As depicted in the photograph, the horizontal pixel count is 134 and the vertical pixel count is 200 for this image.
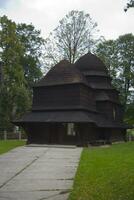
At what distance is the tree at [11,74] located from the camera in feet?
181

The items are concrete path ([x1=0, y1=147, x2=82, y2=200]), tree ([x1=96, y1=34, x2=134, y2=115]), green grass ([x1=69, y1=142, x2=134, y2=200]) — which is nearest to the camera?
green grass ([x1=69, y1=142, x2=134, y2=200])

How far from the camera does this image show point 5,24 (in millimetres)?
55281

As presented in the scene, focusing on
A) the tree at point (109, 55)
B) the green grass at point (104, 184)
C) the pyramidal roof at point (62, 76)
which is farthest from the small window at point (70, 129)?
the tree at point (109, 55)

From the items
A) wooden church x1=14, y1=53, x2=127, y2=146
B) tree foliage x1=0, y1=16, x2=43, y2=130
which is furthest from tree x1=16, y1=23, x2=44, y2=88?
wooden church x1=14, y1=53, x2=127, y2=146

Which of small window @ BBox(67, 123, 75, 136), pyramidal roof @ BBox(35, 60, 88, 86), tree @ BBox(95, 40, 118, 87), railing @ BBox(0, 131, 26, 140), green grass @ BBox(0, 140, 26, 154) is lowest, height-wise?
green grass @ BBox(0, 140, 26, 154)

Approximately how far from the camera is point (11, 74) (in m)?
55.6

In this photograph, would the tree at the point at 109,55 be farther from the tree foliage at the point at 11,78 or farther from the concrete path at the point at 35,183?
the concrete path at the point at 35,183

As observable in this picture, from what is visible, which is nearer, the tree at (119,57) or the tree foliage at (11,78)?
the tree foliage at (11,78)

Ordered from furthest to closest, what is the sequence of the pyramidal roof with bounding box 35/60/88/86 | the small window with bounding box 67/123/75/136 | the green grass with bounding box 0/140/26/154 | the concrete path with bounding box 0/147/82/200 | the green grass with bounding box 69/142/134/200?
the pyramidal roof with bounding box 35/60/88/86 < the small window with bounding box 67/123/75/136 < the green grass with bounding box 0/140/26/154 < the concrete path with bounding box 0/147/82/200 < the green grass with bounding box 69/142/134/200

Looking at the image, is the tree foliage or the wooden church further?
the tree foliage

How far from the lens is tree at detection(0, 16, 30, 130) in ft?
181

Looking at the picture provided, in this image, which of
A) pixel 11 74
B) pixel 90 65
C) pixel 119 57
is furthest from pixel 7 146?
pixel 119 57

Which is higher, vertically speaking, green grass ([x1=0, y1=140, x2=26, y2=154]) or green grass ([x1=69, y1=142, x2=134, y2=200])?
green grass ([x1=69, y1=142, x2=134, y2=200])

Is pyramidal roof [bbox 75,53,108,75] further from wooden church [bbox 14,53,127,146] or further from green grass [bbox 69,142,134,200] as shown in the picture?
green grass [bbox 69,142,134,200]
